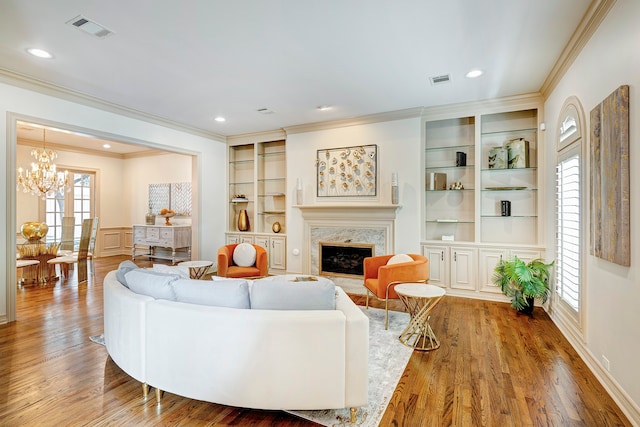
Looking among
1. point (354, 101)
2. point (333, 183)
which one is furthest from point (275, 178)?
point (354, 101)

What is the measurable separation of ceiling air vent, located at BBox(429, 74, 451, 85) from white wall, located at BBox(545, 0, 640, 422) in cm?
119

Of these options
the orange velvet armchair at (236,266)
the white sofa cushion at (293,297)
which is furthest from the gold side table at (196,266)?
the white sofa cushion at (293,297)

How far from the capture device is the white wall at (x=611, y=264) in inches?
76.7

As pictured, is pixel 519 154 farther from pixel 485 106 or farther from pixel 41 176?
pixel 41 176

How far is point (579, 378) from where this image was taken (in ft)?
8.03

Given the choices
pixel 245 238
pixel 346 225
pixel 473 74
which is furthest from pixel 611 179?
pixel 245 238

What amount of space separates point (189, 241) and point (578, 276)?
7.42m

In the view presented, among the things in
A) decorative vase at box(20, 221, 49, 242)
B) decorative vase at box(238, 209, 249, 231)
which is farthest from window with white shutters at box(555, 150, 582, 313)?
decorative vase at box(20, 221, 49, 242)

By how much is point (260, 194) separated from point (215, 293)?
181 inches

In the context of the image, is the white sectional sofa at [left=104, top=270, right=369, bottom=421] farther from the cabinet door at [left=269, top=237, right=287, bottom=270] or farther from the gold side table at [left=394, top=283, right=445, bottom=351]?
the cabinet door at [left=269, top=237, right=287, bottom=270]

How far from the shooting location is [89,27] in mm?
2680

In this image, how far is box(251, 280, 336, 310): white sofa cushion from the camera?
6.59 ft

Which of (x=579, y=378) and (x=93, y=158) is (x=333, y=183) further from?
(x=93, y=158)

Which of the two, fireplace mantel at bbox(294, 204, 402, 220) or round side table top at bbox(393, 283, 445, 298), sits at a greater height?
fireplace mantel at bbox(294, 204, 402, 220)
